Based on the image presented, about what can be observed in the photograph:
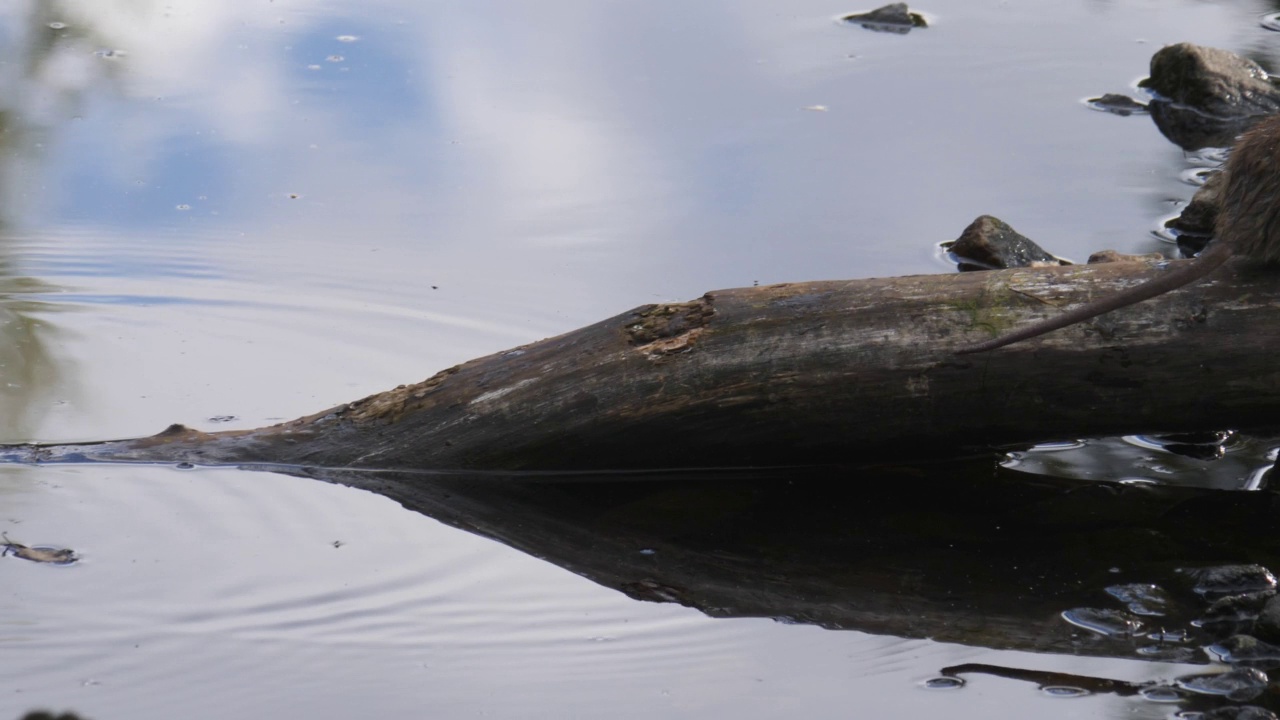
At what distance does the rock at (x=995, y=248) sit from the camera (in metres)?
5.96

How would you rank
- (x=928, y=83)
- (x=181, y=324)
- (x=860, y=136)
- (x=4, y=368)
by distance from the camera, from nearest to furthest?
(x=4, y=368), (x=181, y=324), (x=860, y=136), (x=928, y=83)

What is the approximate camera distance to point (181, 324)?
17.8 ft

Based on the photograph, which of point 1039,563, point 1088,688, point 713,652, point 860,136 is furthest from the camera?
point 860,136

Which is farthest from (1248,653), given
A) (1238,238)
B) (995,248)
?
(995,248)

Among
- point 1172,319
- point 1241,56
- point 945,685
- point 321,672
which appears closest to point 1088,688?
point 945,685

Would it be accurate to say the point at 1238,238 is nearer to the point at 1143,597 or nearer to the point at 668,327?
the point at 1143,597

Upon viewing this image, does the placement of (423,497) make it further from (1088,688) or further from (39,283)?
(39,283)

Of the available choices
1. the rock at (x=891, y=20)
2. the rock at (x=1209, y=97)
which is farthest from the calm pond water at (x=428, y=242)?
the rock at (x=1209, y=97)

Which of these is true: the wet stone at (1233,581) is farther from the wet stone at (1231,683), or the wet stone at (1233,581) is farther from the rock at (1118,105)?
the rock at (1118,105)

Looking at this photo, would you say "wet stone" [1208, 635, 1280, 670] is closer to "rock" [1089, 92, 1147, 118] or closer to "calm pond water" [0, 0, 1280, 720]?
"calm pond water" [0, 0, 1280, 720]

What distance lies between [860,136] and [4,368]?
4.69m

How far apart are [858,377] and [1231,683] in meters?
1.30

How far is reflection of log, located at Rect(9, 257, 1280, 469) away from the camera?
392 cm

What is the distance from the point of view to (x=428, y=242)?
625 cm
